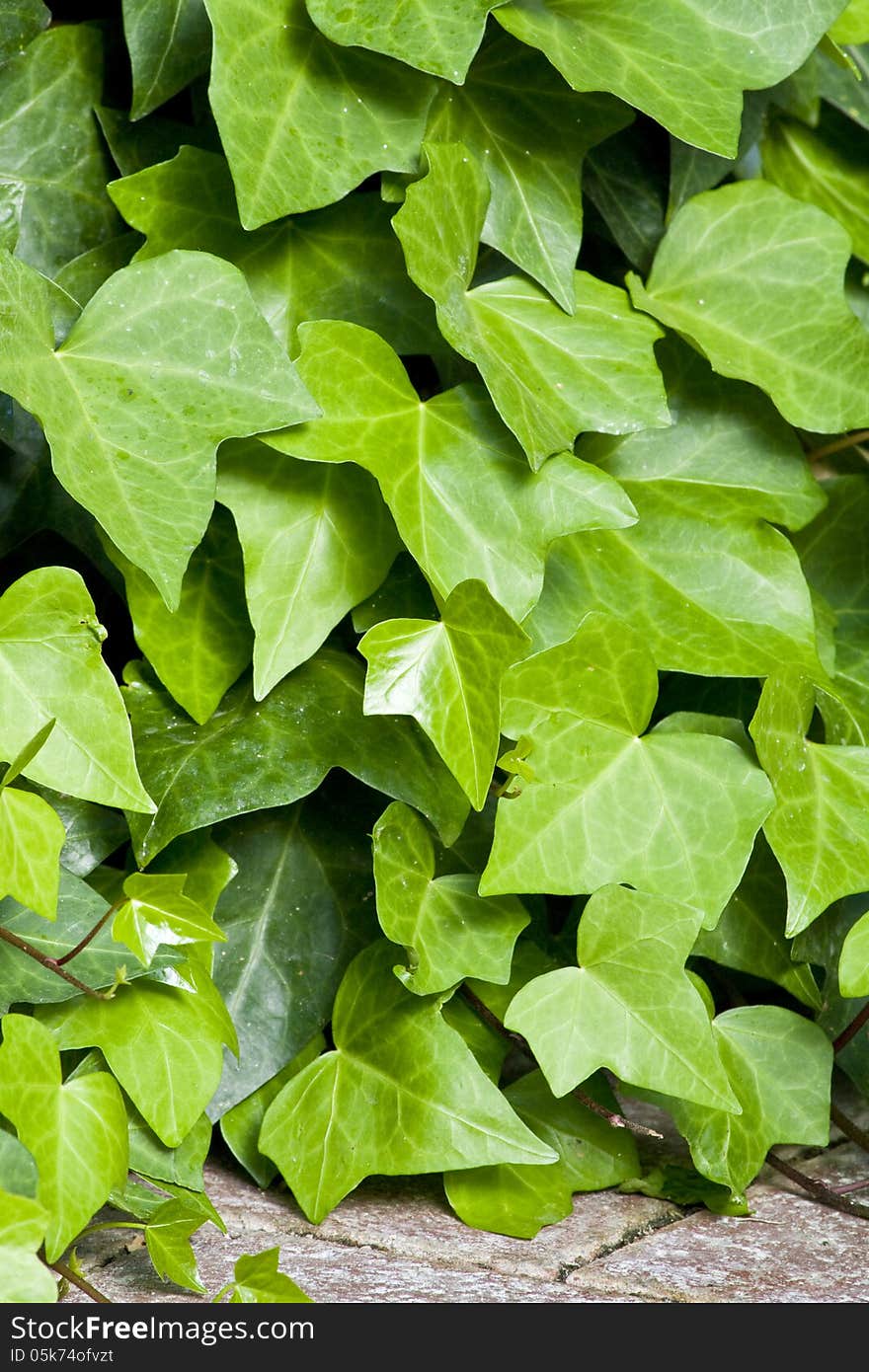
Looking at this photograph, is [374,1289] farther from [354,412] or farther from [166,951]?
[354,412]

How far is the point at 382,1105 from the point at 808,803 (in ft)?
1.36

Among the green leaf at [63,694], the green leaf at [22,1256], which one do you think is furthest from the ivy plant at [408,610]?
the green leaf at [22,1256]

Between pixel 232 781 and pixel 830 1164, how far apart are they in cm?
67

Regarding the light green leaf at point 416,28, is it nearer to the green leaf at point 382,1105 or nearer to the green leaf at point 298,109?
the green leaf at point 298,109

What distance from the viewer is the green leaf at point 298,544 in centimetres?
97

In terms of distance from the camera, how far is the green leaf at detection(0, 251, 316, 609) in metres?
0.88

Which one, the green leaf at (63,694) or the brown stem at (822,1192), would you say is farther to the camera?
the brown stem at (822,1192)

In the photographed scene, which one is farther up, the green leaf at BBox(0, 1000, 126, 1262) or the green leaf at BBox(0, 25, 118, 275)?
the green leaf at BBox(0, 25, 118, 275)

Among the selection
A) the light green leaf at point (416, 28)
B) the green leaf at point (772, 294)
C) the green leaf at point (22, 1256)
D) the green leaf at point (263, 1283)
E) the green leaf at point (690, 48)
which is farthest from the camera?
the green leaf at point (772, 294)

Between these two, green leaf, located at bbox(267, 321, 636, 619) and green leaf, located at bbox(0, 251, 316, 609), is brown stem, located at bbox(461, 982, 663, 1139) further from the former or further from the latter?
green leaf, located at bbox(0, 251, 316, 609)

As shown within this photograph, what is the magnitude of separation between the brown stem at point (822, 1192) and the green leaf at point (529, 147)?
75 centimetres

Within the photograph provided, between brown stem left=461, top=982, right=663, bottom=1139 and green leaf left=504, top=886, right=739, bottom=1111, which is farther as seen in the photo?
brown stem left=461, top=982, right=663, bottom=1139

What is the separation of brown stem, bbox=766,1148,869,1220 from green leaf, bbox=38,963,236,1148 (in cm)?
49

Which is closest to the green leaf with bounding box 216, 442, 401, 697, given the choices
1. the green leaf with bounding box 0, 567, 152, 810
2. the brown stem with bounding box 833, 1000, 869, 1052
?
the green leaf with bounding box 0, 567, 152, 810
